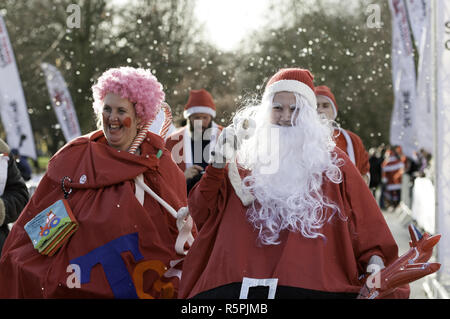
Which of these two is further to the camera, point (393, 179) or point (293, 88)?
point (393, 179)

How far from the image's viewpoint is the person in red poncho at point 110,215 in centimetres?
419

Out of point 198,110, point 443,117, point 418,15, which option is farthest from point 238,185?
point 418,15

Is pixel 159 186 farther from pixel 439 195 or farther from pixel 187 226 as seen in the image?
pixel 439 195

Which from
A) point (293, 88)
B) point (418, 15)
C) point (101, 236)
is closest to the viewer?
point (293, 88)

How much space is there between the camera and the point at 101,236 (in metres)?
4.20

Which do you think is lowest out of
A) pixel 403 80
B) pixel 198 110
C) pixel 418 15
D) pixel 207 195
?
pixel 207 195

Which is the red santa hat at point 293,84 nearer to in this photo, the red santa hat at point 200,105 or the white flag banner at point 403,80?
the red santa hat at point 200,105

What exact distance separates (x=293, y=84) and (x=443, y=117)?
3.44m

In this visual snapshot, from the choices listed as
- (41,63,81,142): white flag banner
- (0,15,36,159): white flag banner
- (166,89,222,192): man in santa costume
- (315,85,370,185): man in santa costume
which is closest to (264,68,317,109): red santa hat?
(315,85,370,185): man in santa costume

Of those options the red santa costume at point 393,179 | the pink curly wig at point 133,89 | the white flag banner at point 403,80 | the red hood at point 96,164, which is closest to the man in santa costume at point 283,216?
the red hood at point 96,164

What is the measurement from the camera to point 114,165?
434 cm

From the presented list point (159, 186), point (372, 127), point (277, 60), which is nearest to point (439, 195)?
point (159, 186)

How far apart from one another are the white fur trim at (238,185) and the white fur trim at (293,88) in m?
0.46

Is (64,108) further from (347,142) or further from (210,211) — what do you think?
(210,211)
